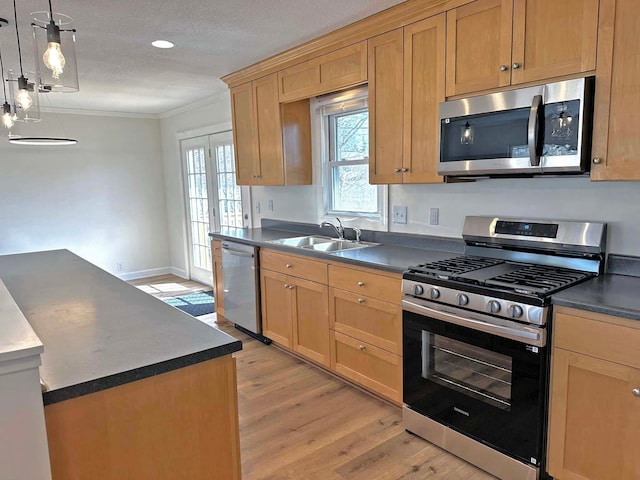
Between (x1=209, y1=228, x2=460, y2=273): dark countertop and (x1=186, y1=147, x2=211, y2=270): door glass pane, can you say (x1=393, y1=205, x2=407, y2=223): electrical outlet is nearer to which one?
(x1=209, y1=228, x2=460, y2=273): dark countertop

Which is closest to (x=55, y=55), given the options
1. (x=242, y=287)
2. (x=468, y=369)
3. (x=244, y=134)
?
(x=468, y=369)

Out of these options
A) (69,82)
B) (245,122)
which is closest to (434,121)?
(69,82)

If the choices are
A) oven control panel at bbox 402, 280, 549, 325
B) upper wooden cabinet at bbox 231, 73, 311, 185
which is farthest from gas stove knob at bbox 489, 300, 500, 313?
upper wooden cabinet at bbox 231, 73, 311, 185

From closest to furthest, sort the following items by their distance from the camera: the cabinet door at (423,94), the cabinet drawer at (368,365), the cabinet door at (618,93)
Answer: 1. the cabinet door at (618,93)
2. the cabinet door at (423,94)
3. the cabinet drawer at (368,365)

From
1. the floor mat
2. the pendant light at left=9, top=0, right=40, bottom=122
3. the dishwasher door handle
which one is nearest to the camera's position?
the pendant light at left=9, top=0, right=40, bottom=122

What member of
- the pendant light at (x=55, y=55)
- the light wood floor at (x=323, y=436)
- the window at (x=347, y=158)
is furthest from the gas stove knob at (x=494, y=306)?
the pendant light at (x=55, y=55)

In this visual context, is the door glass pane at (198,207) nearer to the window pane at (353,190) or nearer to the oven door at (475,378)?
the window pane at (353,190)

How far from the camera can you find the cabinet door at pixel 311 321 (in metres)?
3.04

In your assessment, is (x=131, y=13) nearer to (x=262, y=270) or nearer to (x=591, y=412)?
(x=262, y=270)

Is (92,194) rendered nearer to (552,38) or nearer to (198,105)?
(198,105)

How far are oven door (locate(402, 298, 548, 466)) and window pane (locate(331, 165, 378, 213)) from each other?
1.31 m

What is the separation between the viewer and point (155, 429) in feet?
4.02

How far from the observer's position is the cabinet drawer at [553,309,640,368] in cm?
161

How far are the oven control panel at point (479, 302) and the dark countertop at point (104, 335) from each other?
1156 millimetres
